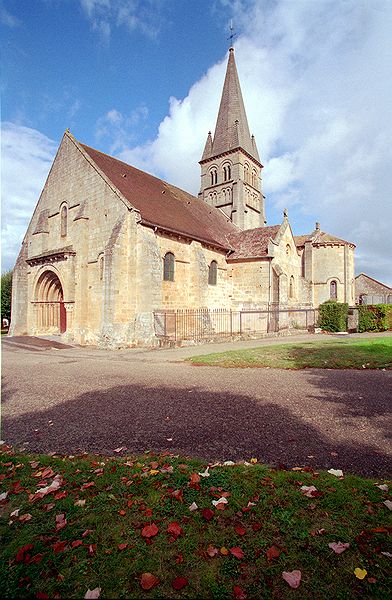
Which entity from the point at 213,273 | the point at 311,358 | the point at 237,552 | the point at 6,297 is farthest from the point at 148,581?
the point at 6,297

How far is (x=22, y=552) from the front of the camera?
2.21 meters

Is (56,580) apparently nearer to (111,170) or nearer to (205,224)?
(111,170)

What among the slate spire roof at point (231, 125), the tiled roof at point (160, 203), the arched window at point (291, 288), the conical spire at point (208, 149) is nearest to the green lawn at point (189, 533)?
the tiled roof at point (160, 203)

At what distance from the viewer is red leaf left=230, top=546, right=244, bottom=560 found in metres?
2.16

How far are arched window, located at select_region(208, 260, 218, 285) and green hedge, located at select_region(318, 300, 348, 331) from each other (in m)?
7.99

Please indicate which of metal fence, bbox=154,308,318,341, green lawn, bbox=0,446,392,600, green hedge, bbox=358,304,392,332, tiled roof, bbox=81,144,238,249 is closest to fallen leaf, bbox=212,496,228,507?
green lawn, bbox=0,446,392,600

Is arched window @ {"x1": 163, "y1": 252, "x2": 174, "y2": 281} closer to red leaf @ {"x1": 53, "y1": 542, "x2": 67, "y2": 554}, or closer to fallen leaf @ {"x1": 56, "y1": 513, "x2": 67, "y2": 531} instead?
fallen leaf @ {"x1": 56, "y1": 513, "x2": 67, "y2": 531}

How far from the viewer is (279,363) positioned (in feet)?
33.7

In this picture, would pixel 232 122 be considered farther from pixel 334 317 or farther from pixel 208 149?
pixel 334 317

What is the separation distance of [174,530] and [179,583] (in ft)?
1.63

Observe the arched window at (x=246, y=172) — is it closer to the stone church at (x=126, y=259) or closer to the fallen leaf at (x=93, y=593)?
the stone church at (x=126, y=259)

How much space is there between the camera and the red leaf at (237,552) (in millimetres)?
2156

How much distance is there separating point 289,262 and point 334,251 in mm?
8812

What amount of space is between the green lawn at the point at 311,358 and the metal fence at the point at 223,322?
19.8 feet
